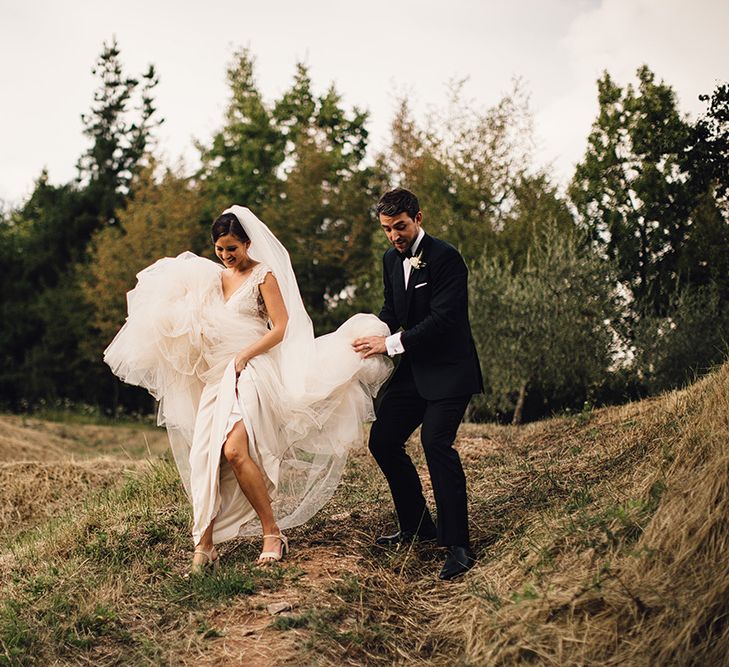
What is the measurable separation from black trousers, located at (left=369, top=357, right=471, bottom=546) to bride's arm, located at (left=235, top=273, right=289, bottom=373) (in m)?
0.91

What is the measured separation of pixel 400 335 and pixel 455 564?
1.60 metres

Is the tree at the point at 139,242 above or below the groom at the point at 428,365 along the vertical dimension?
above

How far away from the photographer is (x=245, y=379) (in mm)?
5855

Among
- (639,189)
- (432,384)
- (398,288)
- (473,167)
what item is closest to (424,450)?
(432,384)

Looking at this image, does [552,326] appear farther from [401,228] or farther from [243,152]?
[243,152]

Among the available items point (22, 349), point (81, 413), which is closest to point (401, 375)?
point (81, 413)

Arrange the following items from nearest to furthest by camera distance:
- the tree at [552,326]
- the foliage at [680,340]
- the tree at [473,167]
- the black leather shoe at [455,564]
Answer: the black leather shoe at [455,564] → the foliage at [680,340] → the tree at [552,326] → the tree at [473,167]

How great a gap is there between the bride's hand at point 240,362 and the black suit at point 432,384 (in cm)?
106

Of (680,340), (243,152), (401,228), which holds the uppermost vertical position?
(243,152)

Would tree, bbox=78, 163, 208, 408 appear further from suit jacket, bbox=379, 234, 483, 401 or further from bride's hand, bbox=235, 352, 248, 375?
suit jacket, bbox=379, 234, 483, 401

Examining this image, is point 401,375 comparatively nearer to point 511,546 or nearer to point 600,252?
point 511,546

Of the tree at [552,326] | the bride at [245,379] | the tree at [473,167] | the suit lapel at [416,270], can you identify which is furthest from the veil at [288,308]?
the tree at [473,167]

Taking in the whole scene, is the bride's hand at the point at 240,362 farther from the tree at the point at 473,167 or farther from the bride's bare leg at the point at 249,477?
the tree at the point at 473,167

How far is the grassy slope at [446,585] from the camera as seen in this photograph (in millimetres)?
4242
